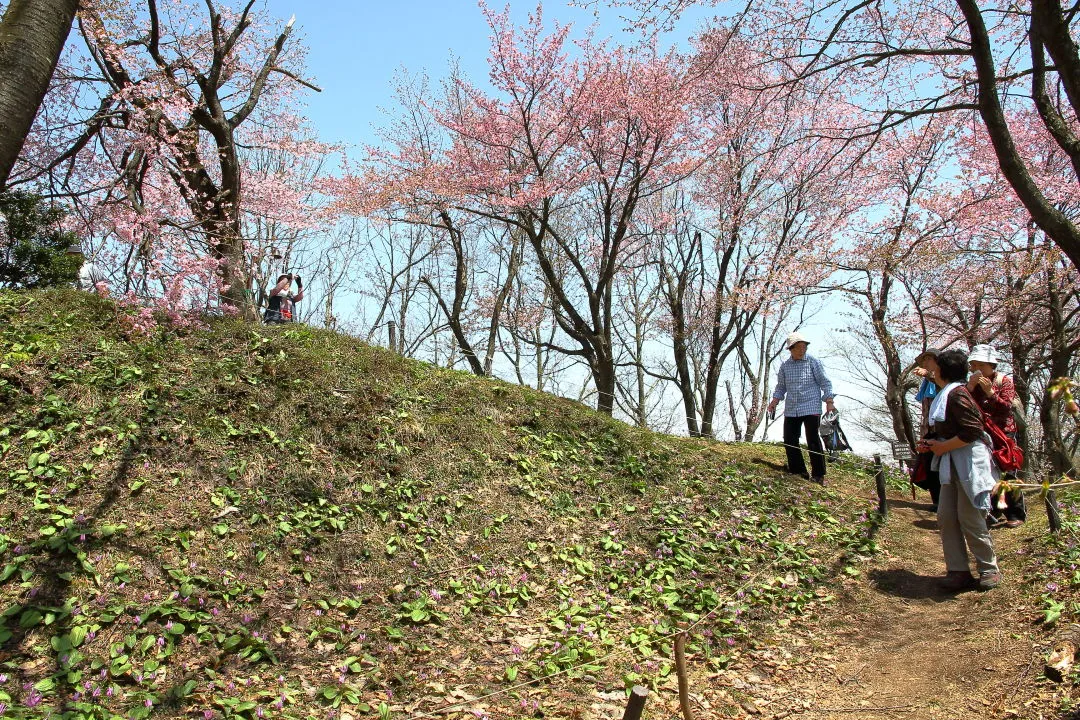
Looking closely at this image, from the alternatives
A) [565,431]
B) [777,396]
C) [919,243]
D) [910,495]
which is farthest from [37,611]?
[919,243]

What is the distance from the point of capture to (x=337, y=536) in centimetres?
495

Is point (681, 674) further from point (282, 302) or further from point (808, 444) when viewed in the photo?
point (282, 302)

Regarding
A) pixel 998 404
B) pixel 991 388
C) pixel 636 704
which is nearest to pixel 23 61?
pixel 636 704

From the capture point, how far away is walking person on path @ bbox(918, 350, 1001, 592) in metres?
4.63

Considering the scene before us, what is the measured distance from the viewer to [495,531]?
551 centimetres

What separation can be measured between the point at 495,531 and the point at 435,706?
6.53ft

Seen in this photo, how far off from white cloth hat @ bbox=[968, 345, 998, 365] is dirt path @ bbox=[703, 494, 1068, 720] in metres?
1.69

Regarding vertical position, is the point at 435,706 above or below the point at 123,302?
below

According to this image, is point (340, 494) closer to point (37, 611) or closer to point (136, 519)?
point (136, 519)

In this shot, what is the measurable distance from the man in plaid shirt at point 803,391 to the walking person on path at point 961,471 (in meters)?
2.24

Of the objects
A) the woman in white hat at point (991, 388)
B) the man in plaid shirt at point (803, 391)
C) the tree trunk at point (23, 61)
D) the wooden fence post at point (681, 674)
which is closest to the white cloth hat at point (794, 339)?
the man in plaid shirt at point (803, 391)

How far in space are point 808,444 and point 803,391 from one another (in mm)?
701

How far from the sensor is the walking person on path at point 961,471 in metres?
4.63

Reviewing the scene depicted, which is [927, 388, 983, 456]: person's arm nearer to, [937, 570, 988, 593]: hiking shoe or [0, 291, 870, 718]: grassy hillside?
[937, 570, 988, 593]: hiking shoe
